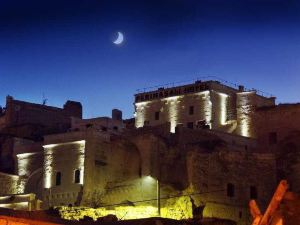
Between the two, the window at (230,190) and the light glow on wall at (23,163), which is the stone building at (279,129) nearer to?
the window at (230,190)

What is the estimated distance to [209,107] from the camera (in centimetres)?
5872

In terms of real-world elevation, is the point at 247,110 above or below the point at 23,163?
above

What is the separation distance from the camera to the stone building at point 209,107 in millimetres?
58838

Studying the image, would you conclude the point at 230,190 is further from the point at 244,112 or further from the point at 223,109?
the point at 223,109

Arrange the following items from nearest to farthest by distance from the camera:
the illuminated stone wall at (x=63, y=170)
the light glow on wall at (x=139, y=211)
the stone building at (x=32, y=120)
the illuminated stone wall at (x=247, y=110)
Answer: the light glow on wall at (x=139, y=211) < the illuminated stone wall at (x=63, y=170) < the illuminated stone wall at (x=247, y=110) < the stone building at (x=32, y=120)

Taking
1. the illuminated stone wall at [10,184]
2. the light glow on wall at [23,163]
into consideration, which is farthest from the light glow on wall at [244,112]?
the illuminated stone wall at [10,184]

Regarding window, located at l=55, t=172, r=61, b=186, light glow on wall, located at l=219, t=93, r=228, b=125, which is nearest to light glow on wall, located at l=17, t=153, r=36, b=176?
window, located at l=55, t=172, r=61, b=186

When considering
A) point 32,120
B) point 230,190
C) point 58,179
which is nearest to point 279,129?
point 230,190

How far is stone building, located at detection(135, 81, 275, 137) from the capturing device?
5884 cm

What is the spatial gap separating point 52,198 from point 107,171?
482 centimetres

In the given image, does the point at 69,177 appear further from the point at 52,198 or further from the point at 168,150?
the point at 168,150

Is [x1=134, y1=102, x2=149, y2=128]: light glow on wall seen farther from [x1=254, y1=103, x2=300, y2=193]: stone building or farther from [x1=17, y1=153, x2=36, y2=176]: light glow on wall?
[x1=17, y1=153, x2=36, y2=176]: light glow on wall

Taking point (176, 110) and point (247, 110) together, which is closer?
point (247, 110)

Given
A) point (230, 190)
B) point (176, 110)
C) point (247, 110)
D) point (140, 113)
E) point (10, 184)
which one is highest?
point (140, 113)
